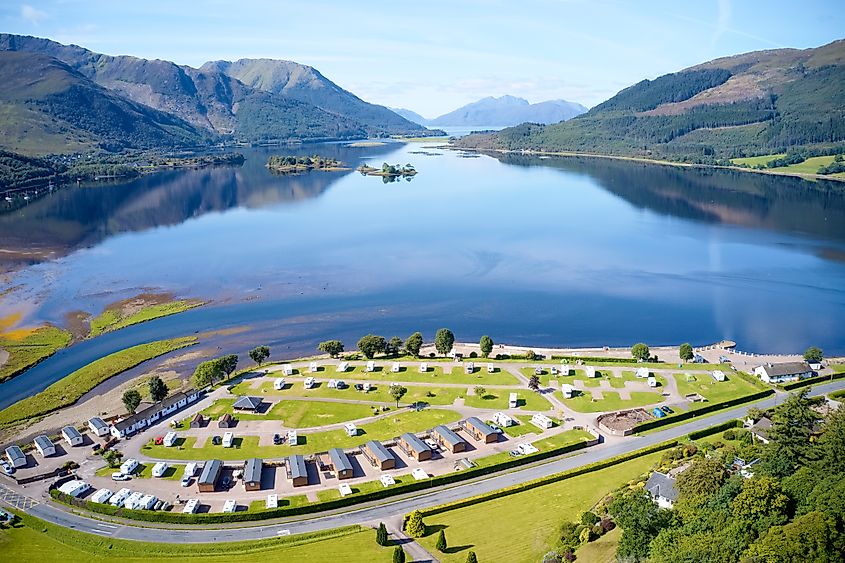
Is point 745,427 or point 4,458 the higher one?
point 745,427

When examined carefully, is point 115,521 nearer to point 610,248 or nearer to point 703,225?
point 610,248

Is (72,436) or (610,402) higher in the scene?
(610,402)

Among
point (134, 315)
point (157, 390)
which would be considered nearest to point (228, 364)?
point (157, 390)

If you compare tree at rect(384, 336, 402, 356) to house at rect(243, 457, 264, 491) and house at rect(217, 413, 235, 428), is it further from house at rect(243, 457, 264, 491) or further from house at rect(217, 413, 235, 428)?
house at rect(243, 457, 264, 491)

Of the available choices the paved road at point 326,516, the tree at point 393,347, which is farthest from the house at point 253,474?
the tree at point 393,347

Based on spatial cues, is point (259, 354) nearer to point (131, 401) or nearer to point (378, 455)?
point (131, 401)

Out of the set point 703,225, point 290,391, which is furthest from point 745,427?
point 703,225
